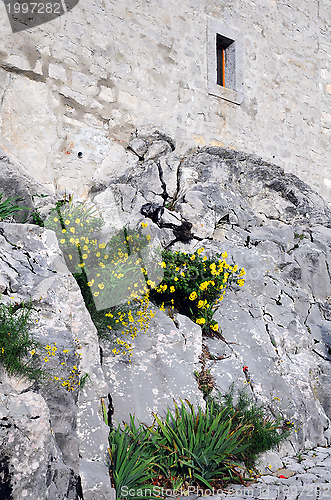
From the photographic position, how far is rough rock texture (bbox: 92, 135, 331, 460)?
3.98 meters

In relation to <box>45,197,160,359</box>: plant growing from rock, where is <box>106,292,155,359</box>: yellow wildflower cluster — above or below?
below

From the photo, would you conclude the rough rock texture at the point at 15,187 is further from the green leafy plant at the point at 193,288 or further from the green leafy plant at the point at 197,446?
the green leafy plant at the point at 197,446

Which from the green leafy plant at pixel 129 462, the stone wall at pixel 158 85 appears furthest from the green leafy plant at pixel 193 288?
the stone wall at pixel 158 85

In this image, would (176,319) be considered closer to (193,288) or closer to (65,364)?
(193,288)

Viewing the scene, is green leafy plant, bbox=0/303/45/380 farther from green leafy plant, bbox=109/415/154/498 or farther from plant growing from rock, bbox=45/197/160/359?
plant growing from rock, bbox=45/197/160/359

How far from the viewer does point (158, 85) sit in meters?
7.38

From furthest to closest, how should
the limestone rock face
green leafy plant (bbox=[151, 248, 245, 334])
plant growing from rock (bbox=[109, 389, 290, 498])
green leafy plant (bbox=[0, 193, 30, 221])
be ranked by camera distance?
green leafy plant (bbox=[151, 248, 245, 334]), green leafy plant (bbox=[0, 193, 30, 221]), plant growing from rock (bbox=[109, 389, 290, 498]), the limestone rock face

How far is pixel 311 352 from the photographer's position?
473cm

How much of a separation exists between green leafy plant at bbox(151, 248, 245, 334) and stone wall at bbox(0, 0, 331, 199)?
2.61m

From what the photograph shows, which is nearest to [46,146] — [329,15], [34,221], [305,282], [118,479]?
[34,221]

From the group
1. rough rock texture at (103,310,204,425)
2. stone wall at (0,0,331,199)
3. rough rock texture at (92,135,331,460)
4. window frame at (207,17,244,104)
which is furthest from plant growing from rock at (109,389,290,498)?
window frame at (207,17,244,104)

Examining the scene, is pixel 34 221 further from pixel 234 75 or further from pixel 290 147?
pixel 290 147

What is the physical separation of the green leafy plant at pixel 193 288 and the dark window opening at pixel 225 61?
529 centimetres

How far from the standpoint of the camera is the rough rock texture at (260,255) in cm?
398
